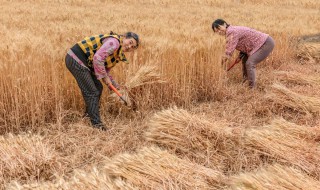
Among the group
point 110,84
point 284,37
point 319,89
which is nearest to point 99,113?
point 110,84

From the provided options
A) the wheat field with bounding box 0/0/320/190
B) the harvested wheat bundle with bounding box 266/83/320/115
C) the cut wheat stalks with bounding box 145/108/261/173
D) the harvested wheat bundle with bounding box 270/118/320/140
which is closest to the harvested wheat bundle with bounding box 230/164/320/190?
the wheat field with bounding box 0/0/320/190

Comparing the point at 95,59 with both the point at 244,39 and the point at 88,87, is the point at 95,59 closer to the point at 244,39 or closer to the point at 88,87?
the point at 88,87

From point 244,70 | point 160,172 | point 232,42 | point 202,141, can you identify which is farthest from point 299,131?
point 244,70

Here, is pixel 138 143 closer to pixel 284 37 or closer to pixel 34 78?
pixel 34 78

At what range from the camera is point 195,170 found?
2211 mm

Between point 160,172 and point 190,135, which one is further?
point 190,135

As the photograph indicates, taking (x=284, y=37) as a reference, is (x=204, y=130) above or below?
below

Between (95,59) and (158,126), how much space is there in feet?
2.48

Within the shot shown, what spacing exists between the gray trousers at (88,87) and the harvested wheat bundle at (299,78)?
2686 millimetres

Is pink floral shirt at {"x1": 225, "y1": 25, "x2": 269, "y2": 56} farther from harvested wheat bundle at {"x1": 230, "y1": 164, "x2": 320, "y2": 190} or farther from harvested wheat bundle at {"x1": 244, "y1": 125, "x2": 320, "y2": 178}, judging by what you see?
harvested wheat bundle at {"x1": 230, "y1": 164, "x2": 320, "y2": 190}

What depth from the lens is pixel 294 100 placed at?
3.56m

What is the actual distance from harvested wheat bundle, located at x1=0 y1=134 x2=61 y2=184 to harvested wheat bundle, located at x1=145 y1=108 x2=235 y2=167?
2.57 ft

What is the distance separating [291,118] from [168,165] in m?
1.83

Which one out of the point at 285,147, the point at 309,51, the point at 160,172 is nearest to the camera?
the point at 160,172
